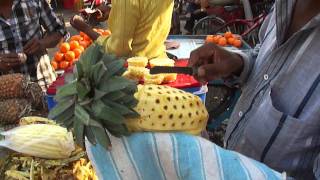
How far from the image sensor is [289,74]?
1.28 m

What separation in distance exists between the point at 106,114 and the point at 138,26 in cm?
197

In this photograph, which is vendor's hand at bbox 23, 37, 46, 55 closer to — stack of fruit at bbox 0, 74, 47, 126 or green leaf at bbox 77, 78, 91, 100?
stack of fruit at bbox 0, 74, 47, 126

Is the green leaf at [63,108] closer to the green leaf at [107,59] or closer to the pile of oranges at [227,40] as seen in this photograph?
the green leaf at [107,59]

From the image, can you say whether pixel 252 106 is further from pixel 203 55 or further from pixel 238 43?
pixel 238 43

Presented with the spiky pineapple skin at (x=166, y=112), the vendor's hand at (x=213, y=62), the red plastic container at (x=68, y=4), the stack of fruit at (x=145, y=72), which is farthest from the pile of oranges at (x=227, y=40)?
the red plastic container at (x=68, y=4)

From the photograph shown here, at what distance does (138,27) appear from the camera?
9.81ft

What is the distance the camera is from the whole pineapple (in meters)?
1.10

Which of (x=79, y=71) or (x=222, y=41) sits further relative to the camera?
(x=222, y=41)

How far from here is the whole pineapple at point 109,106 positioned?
110 cm

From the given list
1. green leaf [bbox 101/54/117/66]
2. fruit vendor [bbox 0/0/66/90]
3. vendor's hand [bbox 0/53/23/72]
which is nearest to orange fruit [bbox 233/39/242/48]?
fruit vendor [bbox 0/0/66/90]

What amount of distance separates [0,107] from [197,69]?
1.13 m

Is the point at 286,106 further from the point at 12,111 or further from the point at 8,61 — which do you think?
the point at 8,61

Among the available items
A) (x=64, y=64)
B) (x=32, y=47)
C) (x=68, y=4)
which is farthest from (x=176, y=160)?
(x=68, y=4)

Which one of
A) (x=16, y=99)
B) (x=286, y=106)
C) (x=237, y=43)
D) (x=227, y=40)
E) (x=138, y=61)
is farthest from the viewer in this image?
(x=227, y=40)
